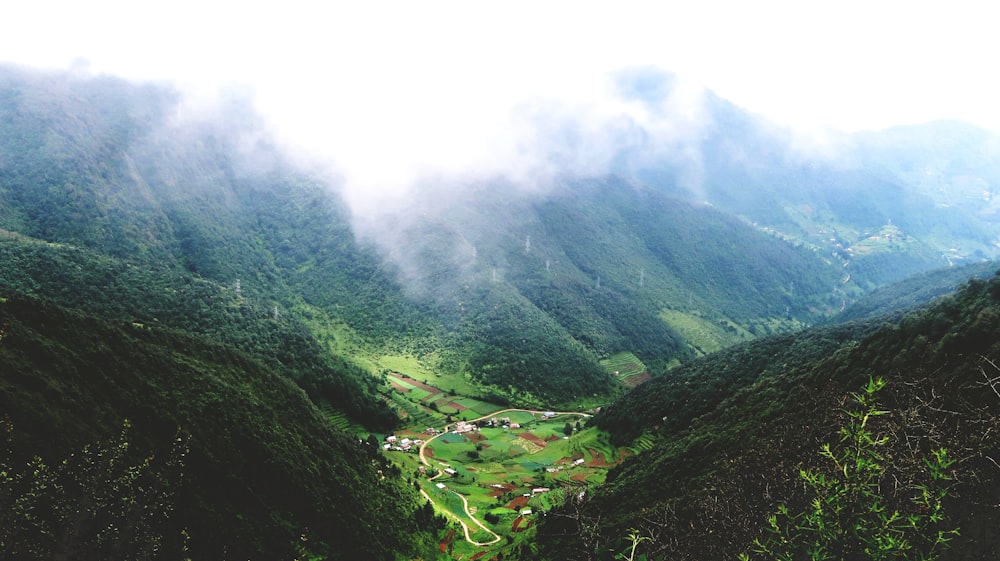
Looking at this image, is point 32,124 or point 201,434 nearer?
point 201,434

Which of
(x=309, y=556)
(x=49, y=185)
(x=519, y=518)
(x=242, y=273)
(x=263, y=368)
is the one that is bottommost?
(x=519, y=518)

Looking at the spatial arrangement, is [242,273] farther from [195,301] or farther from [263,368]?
[263,368]

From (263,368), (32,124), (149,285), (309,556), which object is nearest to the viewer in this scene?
(309,556)

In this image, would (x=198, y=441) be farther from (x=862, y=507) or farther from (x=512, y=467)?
(x=512, y=467)

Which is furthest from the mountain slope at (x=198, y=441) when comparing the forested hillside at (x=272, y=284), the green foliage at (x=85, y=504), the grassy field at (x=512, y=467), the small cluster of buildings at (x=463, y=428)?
the small cluster of buildings at (x=463, y=428)

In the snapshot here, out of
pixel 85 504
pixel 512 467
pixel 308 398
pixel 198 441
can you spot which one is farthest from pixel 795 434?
pixel 308 398

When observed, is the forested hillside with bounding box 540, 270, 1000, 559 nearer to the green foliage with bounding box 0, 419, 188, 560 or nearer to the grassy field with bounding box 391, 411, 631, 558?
the grassy field with bounding box 391, 411, 631, 558

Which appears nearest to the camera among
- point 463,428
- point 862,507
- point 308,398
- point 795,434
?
point 862,507

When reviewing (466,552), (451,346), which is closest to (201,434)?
(466,552)
